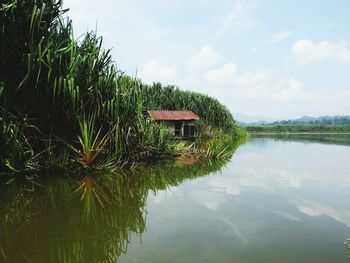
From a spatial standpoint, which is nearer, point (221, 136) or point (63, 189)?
point (63, 189)

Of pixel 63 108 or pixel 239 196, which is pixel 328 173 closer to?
pixel 239 196

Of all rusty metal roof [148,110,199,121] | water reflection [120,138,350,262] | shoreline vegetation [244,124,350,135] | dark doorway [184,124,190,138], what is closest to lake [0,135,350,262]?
water reflection [120,138,350,262]

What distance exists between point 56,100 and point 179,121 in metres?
17.5

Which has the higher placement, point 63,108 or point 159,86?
point 159,86

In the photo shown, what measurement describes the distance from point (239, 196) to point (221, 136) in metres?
24.5

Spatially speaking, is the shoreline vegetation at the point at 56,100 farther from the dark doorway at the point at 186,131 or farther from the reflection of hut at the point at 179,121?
the dark doorway at the point at 186,131

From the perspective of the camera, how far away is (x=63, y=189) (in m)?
6.75

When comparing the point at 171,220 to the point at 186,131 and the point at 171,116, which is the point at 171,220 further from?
the point at 186,131

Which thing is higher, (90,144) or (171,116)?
(171,116)

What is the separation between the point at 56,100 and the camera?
26.5ft

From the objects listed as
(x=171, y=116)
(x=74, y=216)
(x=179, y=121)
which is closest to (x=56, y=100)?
(x=74, y=216)

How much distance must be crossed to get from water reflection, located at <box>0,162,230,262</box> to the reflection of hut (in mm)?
15688

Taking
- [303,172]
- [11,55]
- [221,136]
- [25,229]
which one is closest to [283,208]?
[25,229]

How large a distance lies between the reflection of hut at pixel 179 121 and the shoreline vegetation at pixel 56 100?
14013 mm
